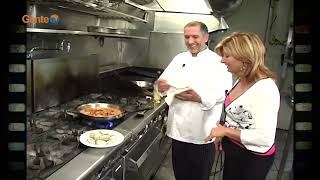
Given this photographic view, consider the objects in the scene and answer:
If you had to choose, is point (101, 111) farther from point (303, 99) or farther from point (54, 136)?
point (303, 99)

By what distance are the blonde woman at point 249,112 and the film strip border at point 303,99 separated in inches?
48.4

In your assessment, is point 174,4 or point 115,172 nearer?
point 115,172

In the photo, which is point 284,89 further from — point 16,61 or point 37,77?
point 16,61

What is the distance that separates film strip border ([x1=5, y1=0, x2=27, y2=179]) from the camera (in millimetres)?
248

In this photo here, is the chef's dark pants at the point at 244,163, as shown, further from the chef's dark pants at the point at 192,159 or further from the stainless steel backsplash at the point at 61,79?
the stainless steel backsplash at the point at 61,79

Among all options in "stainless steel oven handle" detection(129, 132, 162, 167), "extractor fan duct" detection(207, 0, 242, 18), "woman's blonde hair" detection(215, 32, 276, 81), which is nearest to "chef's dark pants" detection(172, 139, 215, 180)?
"stainless steel oven handle" detection(129, 132, 162, 167)

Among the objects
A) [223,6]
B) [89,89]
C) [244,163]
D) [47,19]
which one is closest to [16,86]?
[244,163]

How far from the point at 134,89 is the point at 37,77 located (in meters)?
1.00

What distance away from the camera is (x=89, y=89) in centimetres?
270

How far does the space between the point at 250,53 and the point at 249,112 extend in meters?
0.30

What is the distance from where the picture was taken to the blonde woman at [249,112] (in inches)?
56.5

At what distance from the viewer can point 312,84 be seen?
235 millimetres

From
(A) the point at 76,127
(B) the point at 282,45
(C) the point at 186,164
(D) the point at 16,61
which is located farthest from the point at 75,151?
(B) the point at 282,45

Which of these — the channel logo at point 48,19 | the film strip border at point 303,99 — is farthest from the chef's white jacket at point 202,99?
the film strip border at point 303,99
